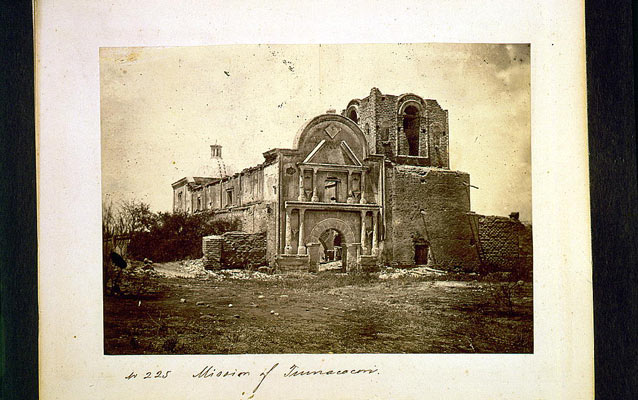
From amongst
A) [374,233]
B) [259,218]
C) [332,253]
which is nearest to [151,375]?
[259,218]

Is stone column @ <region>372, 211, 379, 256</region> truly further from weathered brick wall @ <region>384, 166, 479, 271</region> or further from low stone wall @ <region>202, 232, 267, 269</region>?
low stone wall @ <region>202, 232, 267, 269</region>

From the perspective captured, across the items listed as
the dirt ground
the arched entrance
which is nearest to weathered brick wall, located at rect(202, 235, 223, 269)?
the dirt ground

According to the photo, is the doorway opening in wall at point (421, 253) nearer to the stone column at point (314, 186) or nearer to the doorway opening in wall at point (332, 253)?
the doorway opening in wall at point (332, 253)

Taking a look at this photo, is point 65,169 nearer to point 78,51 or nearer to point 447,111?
point 78,51

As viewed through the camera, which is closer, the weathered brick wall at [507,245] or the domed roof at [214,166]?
the weathered brick wall at [507,245]

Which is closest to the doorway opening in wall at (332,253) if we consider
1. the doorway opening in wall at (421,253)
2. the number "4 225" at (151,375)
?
the doorway opening in wall at (421,253)

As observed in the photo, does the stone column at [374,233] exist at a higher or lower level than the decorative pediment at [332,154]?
lower
